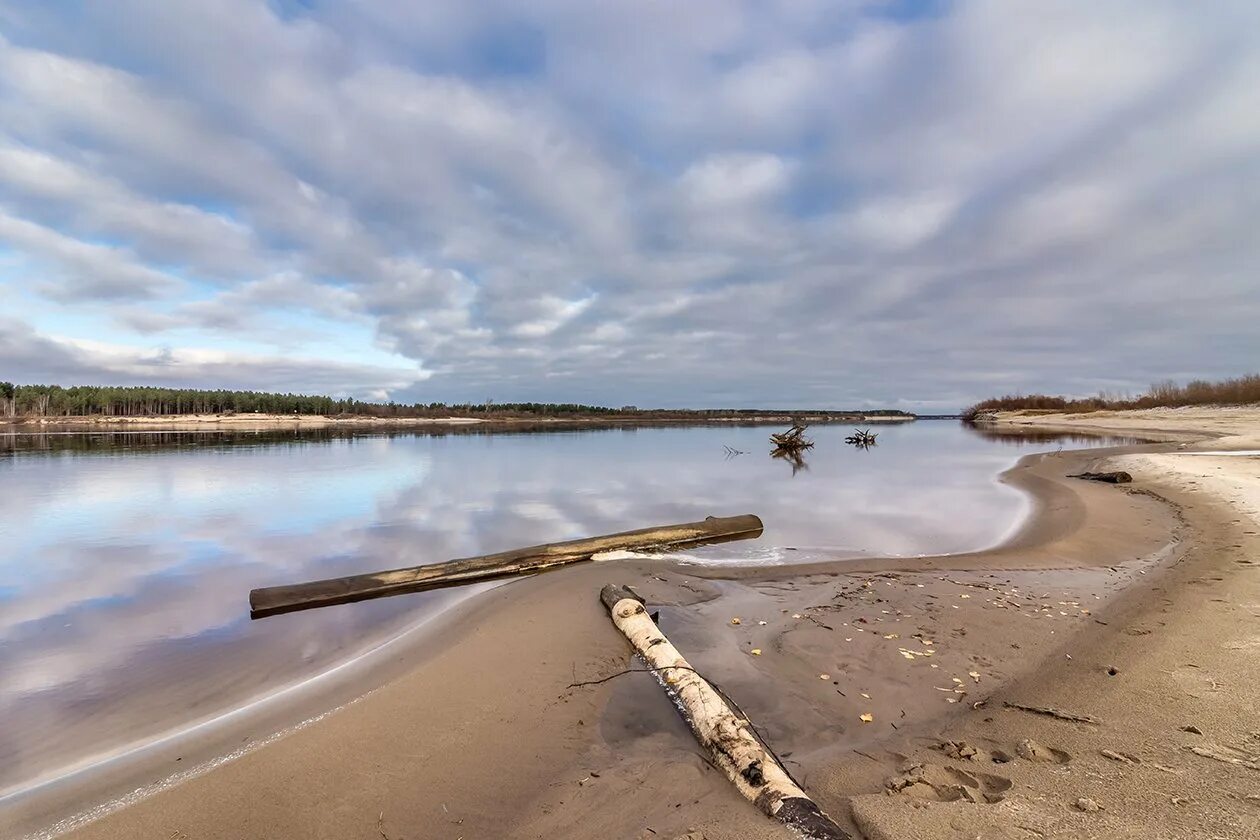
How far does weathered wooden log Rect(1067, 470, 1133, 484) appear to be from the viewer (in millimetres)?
15930

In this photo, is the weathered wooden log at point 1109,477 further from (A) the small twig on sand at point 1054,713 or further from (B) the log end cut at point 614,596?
(B) the log end cut at point 614,596

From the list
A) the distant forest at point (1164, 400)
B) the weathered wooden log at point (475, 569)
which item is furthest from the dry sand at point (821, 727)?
the distant forest at point (1164, 400)

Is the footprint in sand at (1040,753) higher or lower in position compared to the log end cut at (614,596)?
higher

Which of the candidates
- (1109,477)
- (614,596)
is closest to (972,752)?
(614,596)

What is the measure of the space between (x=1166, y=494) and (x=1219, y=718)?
14.0 meters

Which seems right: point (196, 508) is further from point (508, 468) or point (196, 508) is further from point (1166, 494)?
point (1166, 494)

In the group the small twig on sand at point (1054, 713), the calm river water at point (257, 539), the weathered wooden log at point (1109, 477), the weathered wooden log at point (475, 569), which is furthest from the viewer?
the weathered wooden log at point (1109, 477)

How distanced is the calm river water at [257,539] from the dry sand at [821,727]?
1.34 m

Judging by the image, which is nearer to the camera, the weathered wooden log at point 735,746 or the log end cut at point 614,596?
the weathered wooden log at point 735,746

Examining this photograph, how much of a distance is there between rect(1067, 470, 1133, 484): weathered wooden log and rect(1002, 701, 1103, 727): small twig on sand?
17.0 metres

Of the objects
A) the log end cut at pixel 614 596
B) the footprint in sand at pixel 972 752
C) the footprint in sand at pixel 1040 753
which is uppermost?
the footprint in sand at pixel 1040 753

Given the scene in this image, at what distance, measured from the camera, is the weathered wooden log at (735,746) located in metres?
2.58

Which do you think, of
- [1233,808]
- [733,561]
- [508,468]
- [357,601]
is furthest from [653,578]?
[508,468]

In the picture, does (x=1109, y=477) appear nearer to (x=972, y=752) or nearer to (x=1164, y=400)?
(x=972, y=752)
